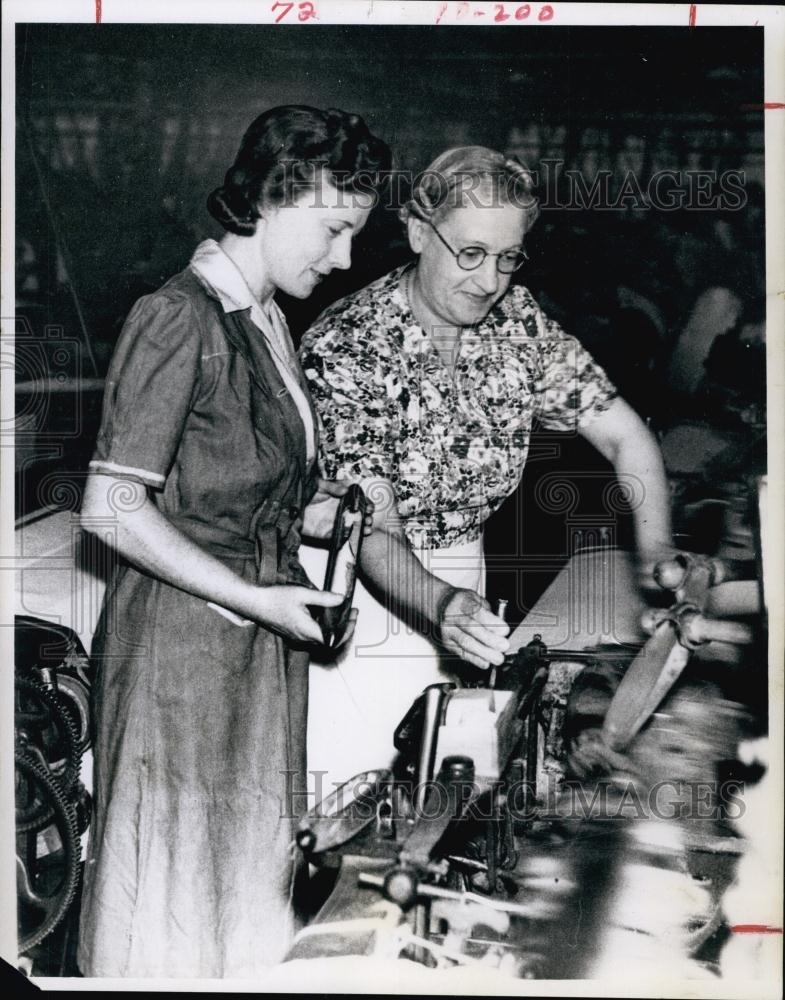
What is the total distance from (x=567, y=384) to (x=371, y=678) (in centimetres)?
81

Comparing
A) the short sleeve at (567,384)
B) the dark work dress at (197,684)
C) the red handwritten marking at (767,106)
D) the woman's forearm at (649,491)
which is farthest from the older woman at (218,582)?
the red handwritten marking at (767,106)

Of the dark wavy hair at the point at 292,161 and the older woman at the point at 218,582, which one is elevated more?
the dark wavy hair at the point at 292,161

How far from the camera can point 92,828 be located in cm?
270

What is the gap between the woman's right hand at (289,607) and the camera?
2.65m

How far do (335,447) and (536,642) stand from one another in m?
0.64

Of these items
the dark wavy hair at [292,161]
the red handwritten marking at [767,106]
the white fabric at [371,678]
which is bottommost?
the white fabric at [371,678]

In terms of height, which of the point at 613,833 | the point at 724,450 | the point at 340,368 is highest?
the point at 340,368

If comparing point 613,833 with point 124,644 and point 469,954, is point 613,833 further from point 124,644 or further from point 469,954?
point 124,644

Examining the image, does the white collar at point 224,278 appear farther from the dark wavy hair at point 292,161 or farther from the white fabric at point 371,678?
the white fabric at point 371,678

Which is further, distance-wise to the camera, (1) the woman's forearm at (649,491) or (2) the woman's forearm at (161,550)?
(1) the woman's forearm at (649,491)

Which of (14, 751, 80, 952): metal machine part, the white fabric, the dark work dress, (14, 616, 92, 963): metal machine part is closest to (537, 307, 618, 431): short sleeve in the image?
the white fabric

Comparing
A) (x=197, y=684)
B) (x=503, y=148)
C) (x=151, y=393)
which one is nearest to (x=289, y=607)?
(x=197, y=684)

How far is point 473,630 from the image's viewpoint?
2.71m

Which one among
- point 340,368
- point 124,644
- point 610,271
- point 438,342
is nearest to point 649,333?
point 610,271
